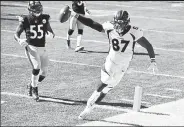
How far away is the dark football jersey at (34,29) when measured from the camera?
9797 mm

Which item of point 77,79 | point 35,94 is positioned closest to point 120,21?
point 35,94

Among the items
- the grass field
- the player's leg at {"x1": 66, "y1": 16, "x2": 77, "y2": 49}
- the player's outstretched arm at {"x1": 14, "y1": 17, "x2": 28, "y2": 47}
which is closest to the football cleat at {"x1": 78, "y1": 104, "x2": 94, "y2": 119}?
the grass field

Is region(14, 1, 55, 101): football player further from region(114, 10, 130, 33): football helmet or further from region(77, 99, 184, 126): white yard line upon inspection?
region(114, 10, 130, 33): football helmet

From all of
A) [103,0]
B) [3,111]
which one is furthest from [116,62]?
[103,0]

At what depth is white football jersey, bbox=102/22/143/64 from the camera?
8.41 metres

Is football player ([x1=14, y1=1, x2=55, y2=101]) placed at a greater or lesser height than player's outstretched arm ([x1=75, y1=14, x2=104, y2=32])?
lesser

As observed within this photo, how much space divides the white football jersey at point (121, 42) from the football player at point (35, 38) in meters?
1.90

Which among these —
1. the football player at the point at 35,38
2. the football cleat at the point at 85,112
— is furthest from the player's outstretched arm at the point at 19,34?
the football cleat at the point at 85,112

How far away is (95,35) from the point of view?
17.9 meters

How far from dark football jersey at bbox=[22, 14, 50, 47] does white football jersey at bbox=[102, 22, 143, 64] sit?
1.89 metres

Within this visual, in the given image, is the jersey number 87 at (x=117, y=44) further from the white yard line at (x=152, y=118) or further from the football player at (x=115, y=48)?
the white yard line at (x=152, y=118)

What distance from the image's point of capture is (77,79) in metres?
11.5

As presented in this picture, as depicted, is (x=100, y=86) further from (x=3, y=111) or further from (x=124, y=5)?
(x=124, y=5)

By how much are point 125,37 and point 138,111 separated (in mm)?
1547
